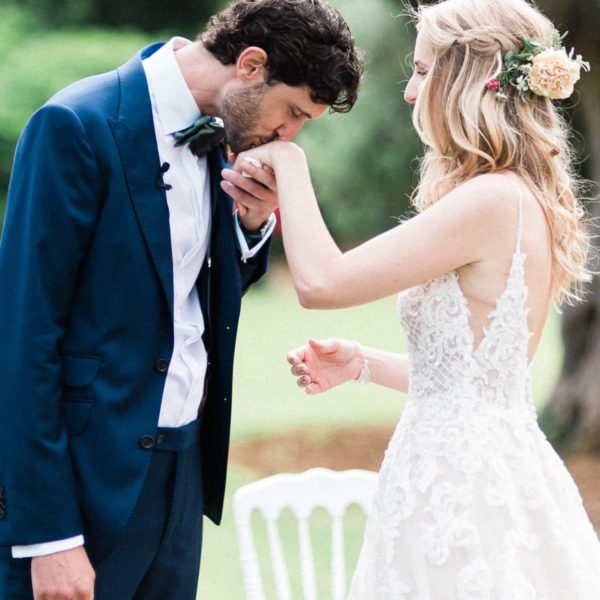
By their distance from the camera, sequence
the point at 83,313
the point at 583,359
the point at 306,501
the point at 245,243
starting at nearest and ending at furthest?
the point at 83,313 → the point at 245,243 → the point at 306,501 → the point at 583,359

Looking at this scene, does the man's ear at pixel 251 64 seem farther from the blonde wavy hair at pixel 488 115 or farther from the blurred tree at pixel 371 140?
the blurred tree at pixel 371 140

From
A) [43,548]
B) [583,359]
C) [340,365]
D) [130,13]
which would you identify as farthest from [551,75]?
[130,13]

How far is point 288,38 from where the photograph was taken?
7.90 ft

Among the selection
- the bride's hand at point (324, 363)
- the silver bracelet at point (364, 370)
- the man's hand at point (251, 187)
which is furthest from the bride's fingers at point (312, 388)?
the man's hand at point (251, 187)

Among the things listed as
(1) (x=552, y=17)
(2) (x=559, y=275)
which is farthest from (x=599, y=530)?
(2) (x=559, y=275)

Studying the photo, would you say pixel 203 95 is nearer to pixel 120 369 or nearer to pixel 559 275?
pixel 120 369

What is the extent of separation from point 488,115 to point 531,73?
118mm

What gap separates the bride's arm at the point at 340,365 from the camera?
261 centimetres

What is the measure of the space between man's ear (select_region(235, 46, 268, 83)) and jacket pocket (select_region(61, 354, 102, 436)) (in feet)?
2.21

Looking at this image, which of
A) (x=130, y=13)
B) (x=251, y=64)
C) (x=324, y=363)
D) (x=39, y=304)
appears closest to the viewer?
(x=39, y=304)

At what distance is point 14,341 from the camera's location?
2.11 metres

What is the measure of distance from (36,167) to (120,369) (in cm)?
42

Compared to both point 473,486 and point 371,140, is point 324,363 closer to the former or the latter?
point 473,486

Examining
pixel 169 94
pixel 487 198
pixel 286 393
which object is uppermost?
pixel 286 393
